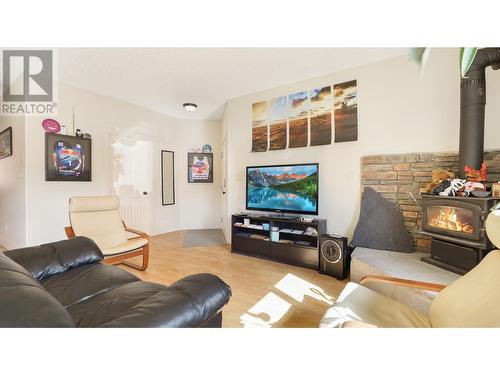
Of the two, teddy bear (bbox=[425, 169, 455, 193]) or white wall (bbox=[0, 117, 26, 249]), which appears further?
white wall (bbox=[0, 117, 26, 249])

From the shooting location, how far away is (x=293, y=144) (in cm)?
301

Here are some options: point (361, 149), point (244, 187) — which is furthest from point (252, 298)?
point (361, 149)

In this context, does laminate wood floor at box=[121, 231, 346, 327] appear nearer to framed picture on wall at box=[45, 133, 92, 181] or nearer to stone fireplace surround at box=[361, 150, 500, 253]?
stone fireplace surround at box=[361, 150, 500, 253]

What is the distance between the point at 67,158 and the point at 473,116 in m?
4.78

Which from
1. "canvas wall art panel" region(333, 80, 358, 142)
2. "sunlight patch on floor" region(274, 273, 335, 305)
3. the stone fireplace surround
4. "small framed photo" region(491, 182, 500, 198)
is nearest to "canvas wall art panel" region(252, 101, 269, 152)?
"canvas wall art panel" region(333, 80, 358, 142)

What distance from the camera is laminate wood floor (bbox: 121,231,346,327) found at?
160cm

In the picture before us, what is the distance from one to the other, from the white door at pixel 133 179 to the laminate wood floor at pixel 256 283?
2.78 ft

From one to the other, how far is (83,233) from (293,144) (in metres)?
2.87

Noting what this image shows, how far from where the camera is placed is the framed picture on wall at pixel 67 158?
2.92 meters

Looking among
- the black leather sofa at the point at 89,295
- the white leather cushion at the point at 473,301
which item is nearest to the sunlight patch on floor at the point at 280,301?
the black leather sofa at the point at 89,295

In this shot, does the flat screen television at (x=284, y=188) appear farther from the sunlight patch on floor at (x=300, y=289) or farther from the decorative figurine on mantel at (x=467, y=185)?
the decorative figurine on mantel at (x=467, y=185)

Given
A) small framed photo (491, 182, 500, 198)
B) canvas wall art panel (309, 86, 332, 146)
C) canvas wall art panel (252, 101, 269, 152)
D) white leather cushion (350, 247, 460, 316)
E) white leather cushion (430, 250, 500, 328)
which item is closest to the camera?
white leather cushion (430, 250, 500, 328)

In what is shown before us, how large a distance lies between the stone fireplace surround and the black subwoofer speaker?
75cm

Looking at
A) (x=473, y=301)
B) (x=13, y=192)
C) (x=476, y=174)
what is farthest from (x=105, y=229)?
(x=476, y=174)
